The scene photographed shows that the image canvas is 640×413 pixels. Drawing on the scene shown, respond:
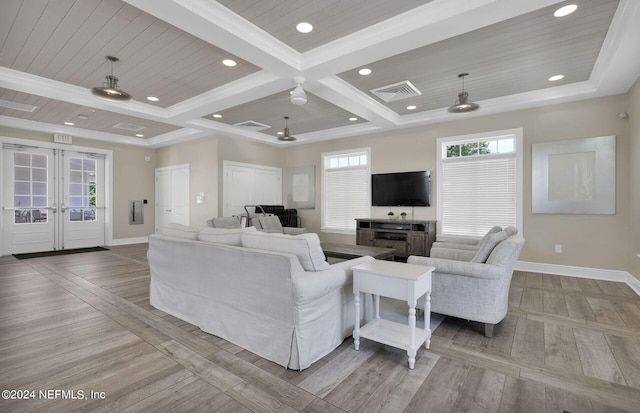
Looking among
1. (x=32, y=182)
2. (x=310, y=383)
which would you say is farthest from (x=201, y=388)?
(x=32, y=182)

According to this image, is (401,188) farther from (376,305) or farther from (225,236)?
(225,236)

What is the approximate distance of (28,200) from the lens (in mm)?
6523

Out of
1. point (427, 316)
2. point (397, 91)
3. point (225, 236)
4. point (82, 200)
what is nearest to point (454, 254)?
point (427, 316)

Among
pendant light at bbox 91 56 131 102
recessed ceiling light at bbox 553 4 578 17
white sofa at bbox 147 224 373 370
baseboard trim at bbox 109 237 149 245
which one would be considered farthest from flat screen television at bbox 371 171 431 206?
baseboard trim at bbox 109 237 149 245

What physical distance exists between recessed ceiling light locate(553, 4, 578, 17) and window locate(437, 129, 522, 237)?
8.51 feet

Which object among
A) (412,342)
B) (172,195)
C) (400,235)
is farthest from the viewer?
(172,195)

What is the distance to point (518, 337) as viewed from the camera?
2572mm

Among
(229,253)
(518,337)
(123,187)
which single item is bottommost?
(518,337)

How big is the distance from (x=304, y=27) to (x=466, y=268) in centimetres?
272

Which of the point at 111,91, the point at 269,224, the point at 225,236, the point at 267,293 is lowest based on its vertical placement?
the point at 267,293

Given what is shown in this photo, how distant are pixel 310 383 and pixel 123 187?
8.13 m

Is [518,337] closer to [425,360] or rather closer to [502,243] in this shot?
[502,243]

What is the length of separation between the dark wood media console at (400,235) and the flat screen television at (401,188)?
50 centimetres

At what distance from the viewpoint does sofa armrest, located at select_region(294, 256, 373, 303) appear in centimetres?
198
